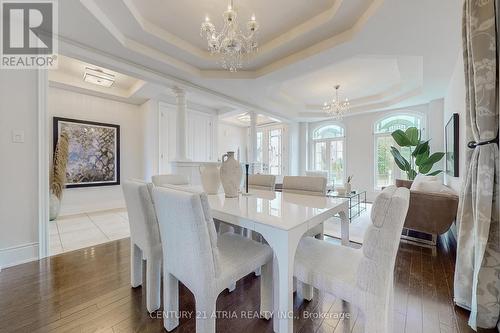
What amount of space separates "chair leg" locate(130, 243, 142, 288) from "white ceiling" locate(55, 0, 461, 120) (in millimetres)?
2214

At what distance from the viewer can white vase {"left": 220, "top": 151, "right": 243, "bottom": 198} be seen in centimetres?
188

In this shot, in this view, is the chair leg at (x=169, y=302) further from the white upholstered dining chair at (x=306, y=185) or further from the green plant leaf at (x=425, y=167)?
the green plant leaf at (x=425, y=167)

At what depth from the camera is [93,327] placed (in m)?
1.39

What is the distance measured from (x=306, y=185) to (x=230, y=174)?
87 centimetres

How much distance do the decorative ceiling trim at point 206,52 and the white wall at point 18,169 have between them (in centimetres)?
104

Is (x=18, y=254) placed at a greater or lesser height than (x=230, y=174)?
lesser

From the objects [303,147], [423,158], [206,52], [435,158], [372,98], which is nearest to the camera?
[206,52]

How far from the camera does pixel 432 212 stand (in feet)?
8.27

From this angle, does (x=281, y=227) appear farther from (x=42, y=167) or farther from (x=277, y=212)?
(x=42, y=167)

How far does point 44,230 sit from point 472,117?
159 inches

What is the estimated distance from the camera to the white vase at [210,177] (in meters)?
2.03

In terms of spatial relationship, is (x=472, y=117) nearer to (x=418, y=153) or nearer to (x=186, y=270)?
(x=186, y=270)

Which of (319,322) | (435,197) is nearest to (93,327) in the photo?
(319,322)
